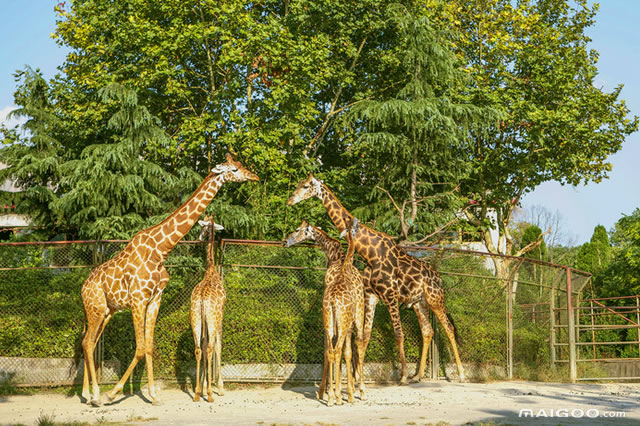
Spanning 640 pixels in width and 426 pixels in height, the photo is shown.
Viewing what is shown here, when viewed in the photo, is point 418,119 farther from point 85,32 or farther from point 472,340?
point 85,32

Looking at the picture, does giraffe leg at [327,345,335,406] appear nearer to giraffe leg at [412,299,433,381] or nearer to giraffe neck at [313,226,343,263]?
giraffe neck at [313,226,343,263]

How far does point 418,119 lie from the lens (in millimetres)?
19141

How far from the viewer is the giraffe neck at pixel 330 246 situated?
12.8 meters

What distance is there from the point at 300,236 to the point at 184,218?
2263 mm

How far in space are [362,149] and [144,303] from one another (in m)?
11.6

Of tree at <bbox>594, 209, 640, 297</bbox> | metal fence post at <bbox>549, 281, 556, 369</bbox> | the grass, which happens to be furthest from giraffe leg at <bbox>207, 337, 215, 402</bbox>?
tree at <bbox>594, 209, 640, 297</bbox>

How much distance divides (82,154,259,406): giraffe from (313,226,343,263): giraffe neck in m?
2.55

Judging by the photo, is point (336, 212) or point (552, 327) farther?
point (552, 327)

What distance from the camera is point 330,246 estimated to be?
1295 centimetres

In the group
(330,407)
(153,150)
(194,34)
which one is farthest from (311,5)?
(330,407)

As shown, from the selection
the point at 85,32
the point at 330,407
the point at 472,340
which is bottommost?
the point at 330,407

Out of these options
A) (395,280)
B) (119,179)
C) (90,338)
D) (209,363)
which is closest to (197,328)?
(209,363)

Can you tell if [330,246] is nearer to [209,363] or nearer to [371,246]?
[371,246]

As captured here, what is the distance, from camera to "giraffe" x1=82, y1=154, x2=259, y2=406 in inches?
446
